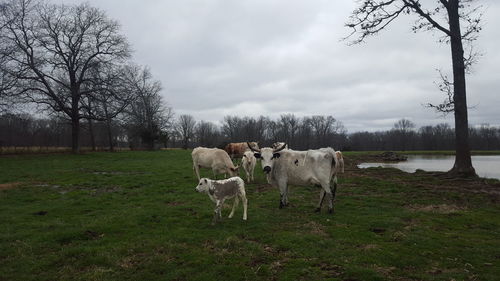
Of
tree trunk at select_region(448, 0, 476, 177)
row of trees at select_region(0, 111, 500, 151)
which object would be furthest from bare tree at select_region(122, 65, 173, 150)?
tree trunk at select_region(448, 0, 476, 177)

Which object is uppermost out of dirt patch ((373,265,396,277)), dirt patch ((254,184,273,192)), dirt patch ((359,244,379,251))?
dirt patch ((254,184,273,192))

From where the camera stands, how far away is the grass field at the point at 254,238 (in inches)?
212

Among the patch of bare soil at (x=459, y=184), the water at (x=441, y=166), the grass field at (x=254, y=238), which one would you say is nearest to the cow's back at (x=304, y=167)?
the grass field at (x=254, y=238)

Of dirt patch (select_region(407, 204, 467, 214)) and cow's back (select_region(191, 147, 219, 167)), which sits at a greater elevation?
cow's back (select_region(191, 147, 219, 167))

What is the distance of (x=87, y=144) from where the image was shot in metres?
63.8

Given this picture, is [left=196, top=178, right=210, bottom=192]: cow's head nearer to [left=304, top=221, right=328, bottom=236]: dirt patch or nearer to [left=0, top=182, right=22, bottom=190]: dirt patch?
[left=304, top=221, right=328, bottom=236]: dirt patch

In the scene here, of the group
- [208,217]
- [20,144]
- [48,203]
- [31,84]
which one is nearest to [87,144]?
[20,144]

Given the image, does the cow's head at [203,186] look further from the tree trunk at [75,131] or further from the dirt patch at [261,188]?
the tree trunk at [75,131]

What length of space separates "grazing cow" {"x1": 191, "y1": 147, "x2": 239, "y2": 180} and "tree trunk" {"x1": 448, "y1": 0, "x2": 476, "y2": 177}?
11.1 metres

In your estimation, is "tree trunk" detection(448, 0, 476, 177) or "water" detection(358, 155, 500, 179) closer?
"tree trunk" detection(448, 0, 476, 177)

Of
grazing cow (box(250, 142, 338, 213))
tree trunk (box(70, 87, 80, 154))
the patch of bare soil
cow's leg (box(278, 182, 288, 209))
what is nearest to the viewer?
grazing cow (box(250, 142, 338, 213))

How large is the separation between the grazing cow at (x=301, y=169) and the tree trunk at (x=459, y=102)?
935 centimetres

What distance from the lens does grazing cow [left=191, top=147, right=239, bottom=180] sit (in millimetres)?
14930

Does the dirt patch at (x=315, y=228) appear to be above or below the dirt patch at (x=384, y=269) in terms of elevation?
above
